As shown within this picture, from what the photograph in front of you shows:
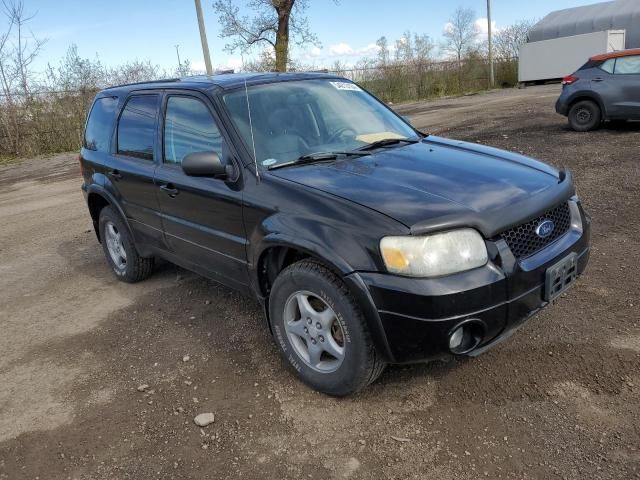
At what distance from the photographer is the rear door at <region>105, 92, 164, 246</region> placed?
415 centimetres

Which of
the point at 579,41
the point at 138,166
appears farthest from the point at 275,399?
the point at 579,41

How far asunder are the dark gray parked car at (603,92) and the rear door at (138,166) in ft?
29.5

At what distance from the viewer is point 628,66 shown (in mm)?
9711

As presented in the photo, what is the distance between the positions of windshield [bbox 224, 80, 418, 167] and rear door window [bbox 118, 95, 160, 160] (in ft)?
3.09

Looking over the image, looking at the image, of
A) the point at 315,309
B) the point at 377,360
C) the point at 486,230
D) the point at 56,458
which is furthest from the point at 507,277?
the point at 56,458

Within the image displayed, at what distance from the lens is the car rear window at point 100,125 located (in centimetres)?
482

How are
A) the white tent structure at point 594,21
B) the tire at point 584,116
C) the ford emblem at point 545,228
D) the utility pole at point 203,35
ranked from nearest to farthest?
1. the ford emblem at point 545,228
2. the tire at point 584,116
3. the utility pole at point 203,35
4. the white tent structure at point 594,21

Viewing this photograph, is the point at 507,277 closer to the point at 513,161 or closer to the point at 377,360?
the point at 377,360

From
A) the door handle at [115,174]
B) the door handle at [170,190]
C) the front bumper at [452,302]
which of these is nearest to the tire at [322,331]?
the front bumper at [452,302]

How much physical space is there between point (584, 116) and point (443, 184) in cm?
912

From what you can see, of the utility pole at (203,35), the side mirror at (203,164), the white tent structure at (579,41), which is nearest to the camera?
the side mirror at (203,164)

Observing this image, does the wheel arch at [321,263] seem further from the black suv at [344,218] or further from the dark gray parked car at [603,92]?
the dark gray parked car at [603,92]

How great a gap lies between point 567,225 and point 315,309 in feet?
5.09

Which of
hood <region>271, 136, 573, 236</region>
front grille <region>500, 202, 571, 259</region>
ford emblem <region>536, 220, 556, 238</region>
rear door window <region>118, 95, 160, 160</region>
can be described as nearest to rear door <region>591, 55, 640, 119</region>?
hood <region>271, 136, 573, 236</region>
